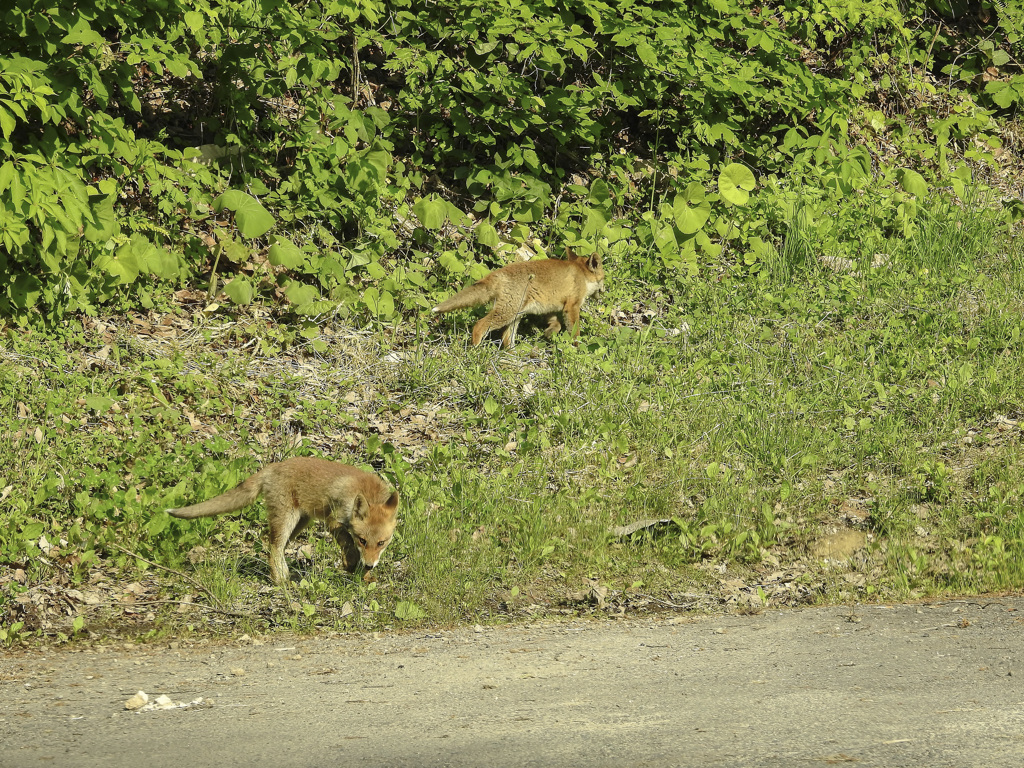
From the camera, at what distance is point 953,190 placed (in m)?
12.9

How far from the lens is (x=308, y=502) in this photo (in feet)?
22.2

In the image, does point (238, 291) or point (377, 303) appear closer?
point (238, 291)

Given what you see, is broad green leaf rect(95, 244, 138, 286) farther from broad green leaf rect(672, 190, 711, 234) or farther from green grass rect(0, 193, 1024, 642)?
broad green leaf rect(672, 190, 711, 234)

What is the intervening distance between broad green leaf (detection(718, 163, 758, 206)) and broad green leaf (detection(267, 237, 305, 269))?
462 centimetres

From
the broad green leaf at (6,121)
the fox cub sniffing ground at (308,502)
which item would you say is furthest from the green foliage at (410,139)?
the fox cub sniffing ground at (308,502)

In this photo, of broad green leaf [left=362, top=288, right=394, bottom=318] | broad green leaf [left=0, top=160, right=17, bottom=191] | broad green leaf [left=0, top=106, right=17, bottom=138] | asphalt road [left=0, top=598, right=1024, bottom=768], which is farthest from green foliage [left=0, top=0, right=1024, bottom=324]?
asphalt road [left=0, top=598, right=1024, bottom=768]

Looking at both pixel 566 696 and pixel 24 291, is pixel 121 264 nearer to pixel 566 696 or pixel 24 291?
pixel 24 291

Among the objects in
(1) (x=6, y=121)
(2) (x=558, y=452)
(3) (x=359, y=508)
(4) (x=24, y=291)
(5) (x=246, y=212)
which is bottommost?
(2) (x=558, y=452)

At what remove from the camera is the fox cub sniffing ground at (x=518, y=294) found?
9812 millimetres

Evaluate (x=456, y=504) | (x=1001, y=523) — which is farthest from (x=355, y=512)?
(x=1001, y=523)

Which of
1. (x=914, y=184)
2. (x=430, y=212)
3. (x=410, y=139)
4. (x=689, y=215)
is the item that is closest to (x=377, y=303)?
(x=430, y=212)

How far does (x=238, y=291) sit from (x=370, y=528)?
13.2ft

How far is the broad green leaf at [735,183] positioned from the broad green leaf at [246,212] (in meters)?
4.88

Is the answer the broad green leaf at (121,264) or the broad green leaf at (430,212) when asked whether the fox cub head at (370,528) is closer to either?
the broad green leaf at (121,264)
